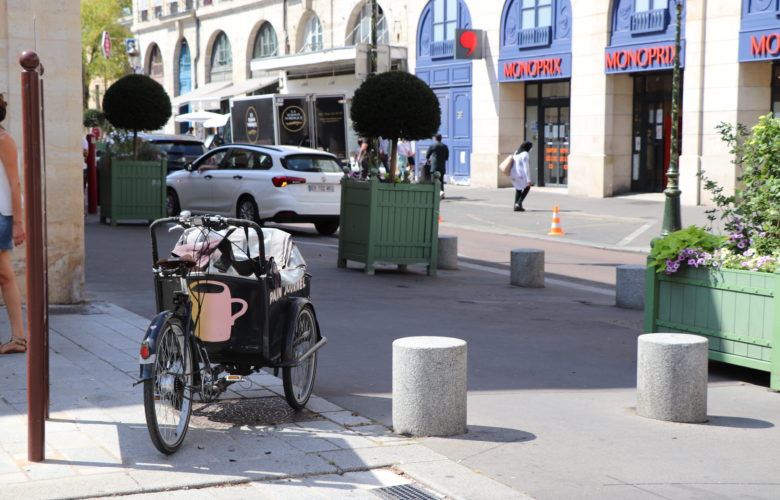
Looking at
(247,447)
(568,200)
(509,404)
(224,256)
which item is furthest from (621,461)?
(568,200)

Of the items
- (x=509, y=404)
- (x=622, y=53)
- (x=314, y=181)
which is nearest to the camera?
(x=509, y=404)

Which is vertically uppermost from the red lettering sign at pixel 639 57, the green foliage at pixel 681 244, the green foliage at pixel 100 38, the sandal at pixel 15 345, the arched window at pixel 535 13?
the green foliage at pixel 100 38

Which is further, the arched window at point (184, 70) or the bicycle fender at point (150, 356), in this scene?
the arched window at point (184, 70)

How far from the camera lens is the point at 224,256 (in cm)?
572

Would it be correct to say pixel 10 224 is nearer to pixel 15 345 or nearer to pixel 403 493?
pixel 15 345

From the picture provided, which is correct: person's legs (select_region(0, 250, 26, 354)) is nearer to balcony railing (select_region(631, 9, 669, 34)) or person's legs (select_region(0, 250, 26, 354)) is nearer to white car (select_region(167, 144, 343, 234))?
white car (select_region(167, 144, 343, 234))

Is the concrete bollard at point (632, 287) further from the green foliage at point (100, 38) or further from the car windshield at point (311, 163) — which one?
the green foliage at point (100, 38)

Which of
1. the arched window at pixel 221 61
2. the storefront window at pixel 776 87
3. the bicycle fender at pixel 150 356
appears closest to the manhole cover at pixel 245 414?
the bicycle fender at pixel 150 356

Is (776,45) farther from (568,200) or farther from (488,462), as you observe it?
(488,462)

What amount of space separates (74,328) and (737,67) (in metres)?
19.2

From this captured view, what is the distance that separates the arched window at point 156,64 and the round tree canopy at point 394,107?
45478 millimetres

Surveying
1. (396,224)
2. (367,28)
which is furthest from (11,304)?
(367,28)

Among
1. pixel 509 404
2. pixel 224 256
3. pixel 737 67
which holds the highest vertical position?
pixel 737 67

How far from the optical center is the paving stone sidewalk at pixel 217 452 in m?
4.74
